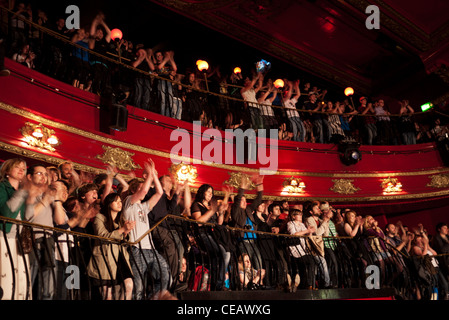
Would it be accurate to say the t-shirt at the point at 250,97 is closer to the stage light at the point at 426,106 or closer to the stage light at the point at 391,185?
the stage light at the point at 391,185

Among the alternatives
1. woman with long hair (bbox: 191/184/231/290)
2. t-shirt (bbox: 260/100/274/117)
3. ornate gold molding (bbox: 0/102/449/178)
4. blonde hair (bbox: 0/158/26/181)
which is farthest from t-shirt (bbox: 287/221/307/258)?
t-shirt (bbox: 260/100/274/117)

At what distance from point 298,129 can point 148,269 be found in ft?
23.9

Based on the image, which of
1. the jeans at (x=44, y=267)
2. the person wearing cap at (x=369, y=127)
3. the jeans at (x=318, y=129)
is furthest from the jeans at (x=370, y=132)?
the jeans at (x=44, y=267)

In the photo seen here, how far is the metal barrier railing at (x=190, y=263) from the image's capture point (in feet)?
12.2

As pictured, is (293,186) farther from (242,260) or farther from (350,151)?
(242,260)

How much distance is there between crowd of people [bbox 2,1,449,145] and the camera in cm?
753

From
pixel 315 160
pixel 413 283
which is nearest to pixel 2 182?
pixel 413 283

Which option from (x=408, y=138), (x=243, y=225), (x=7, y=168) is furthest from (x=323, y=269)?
(x=408, y=138)

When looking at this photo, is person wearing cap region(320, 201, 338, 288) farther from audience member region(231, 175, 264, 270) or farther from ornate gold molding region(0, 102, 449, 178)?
ornate gold molding region(0, 102, 449, 178)

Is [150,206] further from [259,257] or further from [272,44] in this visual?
[272,44]

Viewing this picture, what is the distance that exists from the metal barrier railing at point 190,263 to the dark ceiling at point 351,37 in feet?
23.0

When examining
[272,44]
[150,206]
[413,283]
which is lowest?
[413,283]
